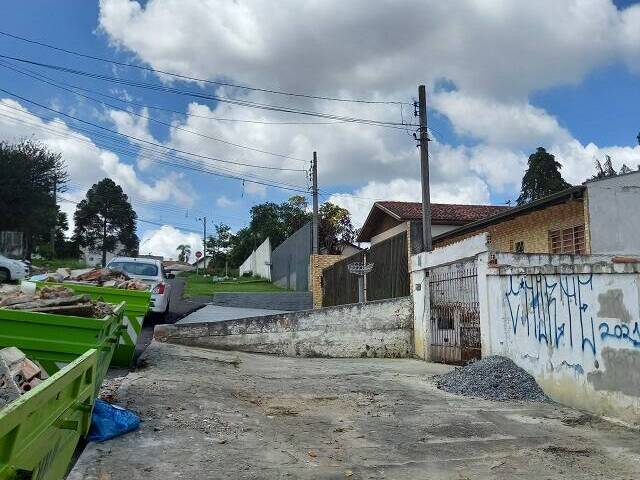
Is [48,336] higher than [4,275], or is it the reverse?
[4,275]

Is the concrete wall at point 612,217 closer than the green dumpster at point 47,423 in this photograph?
No

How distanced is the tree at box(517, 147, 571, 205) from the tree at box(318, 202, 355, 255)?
1223 centimetres

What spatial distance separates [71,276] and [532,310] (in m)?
7.00

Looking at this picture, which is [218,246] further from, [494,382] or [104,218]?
[494,382]

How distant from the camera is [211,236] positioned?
6794 centimetres

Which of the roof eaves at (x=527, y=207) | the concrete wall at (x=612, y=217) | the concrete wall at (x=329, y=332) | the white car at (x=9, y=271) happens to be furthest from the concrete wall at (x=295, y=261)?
the concrete wall at (x=612, y=217)

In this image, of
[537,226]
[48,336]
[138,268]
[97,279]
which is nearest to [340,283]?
[537,226]

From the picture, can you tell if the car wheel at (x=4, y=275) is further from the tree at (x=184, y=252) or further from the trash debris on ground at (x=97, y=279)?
the tree at (x=184, y=252)

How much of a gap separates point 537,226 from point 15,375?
1570 cm

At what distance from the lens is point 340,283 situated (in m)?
19.9

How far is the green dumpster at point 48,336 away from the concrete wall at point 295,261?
72.2 ft

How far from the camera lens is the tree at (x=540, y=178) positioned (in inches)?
1463

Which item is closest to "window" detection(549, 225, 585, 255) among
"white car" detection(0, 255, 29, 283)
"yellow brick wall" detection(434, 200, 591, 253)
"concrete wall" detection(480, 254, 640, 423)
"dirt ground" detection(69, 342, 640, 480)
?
"yellow brick wall" detection(434, 200, 591, 253)

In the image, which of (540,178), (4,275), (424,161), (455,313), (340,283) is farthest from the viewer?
(540,178)
